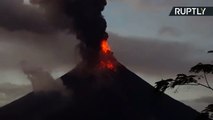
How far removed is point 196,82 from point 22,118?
186m

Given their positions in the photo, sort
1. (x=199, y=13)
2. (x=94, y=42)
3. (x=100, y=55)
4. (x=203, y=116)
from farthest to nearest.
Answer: (x=100, y=55) → (x=94, y=42) → (x=199, y=13) → (x=203, y=116)

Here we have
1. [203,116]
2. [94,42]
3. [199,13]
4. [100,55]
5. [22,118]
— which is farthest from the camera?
[22,118]

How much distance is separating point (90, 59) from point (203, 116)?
162 meters

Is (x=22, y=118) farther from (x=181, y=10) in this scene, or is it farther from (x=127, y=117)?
(x=181, y=10)

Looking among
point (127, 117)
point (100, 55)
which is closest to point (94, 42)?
point (100, 55)

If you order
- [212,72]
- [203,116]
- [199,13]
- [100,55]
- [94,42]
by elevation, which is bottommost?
[203,116]

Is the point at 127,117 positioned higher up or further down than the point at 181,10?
higher up

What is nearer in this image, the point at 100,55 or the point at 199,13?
the point at 199,13

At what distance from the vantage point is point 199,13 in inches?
791

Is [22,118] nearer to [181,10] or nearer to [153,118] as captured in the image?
[153,118]

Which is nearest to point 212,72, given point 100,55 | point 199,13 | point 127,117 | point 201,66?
point 201,66

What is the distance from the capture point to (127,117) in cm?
19738

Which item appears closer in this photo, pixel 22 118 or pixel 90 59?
pixel 90 59

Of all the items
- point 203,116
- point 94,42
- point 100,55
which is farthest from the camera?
point 100,55
